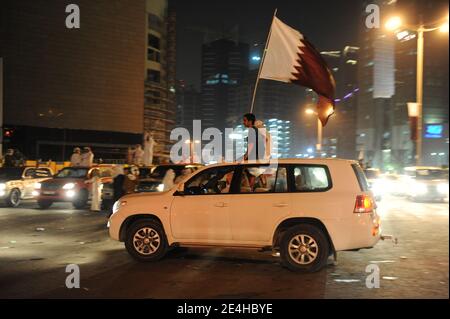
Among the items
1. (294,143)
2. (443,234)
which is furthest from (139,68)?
(443,234)

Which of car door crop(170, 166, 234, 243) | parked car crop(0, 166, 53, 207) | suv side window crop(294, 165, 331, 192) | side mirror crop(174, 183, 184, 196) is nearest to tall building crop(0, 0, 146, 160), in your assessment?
parked car crop(0, 166, 53, 207)

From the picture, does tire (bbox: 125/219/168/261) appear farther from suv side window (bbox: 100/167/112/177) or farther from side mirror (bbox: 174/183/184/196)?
suv side window (bbox: 100/167/112/177)

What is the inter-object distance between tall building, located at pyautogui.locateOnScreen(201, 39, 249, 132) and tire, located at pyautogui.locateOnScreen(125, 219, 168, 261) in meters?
65.9

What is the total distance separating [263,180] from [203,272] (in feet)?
5.85

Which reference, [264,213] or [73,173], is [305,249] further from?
[73,173]

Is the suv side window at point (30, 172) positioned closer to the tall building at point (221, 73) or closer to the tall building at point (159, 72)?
the tall building at point (221, 73)

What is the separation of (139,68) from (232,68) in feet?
96.3

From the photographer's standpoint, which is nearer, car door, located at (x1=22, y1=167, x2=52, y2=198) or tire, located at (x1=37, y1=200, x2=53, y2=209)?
tire, located at (x1=37, y1=200, x2=53, y2=209)

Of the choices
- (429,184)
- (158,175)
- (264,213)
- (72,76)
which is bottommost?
(429,184)

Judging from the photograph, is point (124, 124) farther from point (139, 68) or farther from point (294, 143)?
point (294, 143)

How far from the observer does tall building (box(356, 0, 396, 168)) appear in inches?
3346

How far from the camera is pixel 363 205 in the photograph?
7.73 meters

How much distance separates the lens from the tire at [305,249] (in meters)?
7.78

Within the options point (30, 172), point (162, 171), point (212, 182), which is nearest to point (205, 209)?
point (212, 182)
